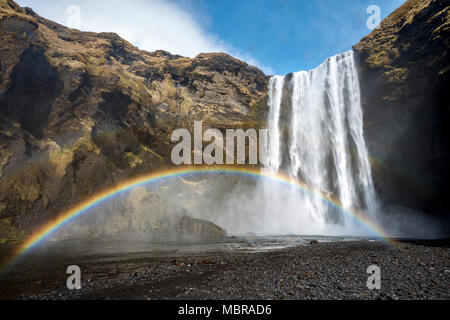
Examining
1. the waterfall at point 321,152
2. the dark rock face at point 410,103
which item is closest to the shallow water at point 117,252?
the waterfall at point 321,152

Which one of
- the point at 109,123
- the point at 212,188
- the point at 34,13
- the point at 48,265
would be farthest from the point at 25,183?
the point at 34,13

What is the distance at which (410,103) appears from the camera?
37.4m

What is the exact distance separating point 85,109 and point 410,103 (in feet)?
187

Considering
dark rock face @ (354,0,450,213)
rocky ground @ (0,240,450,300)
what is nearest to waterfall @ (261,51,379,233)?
dark rock face @ (354,0,450,213)

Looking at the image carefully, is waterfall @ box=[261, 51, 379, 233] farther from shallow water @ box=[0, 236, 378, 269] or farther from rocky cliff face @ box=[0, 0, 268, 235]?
shallow water @ box=[0, 236, 378, 269]

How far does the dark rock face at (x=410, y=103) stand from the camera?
114 ft

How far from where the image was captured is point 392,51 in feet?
134

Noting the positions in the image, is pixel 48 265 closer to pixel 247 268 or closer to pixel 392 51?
pixel 247 268

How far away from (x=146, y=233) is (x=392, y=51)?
166ft

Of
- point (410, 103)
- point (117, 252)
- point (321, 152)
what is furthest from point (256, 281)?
point (321, 152)

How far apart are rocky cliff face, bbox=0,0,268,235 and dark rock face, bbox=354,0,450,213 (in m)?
25.0

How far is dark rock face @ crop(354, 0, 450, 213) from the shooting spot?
34.7m

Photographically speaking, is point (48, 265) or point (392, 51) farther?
point (392, 51)

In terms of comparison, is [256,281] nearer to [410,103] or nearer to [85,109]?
[410,103]
